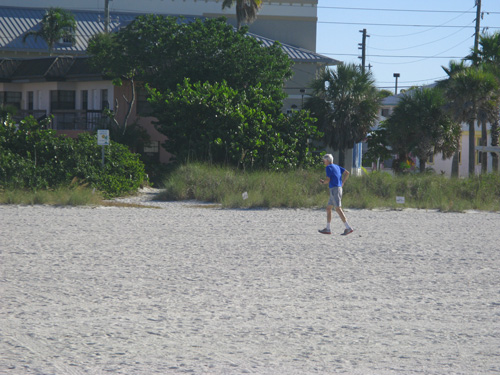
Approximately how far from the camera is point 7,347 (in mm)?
6164

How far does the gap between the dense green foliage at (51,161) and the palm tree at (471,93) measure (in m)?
19.0

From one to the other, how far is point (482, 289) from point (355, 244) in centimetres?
456

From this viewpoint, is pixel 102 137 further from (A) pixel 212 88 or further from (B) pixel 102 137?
(A) pixel 212 88

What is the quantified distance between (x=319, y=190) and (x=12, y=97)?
2853cm

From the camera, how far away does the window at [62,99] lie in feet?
143

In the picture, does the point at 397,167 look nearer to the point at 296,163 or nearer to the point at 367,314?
the point at 296,163

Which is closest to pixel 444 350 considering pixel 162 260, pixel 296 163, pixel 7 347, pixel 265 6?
pixel 7 347

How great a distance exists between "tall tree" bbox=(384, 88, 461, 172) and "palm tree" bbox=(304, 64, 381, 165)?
3.31m

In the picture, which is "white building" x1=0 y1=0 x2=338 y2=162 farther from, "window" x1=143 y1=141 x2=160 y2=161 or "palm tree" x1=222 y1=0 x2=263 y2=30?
"palm tree" x1=222 y1=0 x2=263 y2=30

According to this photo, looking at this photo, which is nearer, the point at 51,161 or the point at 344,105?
the point at 51,161

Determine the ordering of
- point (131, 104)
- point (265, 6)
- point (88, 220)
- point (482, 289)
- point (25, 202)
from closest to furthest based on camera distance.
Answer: point (482, 289) → point (88, 220) → point (25, 202) → point (131, 104) → point (265, 6)

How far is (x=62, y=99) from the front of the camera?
4359 centimetres

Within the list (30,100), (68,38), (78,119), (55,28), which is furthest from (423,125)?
(68,38)

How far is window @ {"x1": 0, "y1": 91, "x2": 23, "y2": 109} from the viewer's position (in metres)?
46.3
